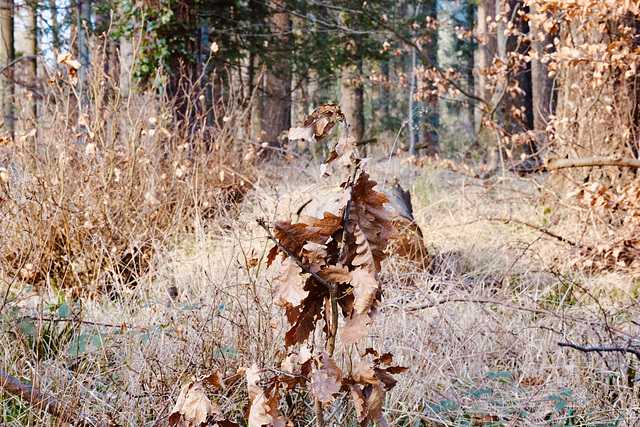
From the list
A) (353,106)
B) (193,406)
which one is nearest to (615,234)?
(193,406)

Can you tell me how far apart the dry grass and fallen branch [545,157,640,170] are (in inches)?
25.0

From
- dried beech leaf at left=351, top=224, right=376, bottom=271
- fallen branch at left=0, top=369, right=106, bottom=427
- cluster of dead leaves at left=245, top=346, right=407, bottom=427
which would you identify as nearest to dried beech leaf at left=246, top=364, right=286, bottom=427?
cluster of dead leaves at left=245, top=346, right=407, bottom=427

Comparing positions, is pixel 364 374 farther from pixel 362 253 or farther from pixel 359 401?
pixel 362 253

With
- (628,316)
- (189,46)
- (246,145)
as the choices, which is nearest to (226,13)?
(189,46)

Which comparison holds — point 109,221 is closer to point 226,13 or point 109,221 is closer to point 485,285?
point 485,285

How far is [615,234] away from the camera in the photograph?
350cm

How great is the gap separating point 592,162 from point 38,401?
380 cm

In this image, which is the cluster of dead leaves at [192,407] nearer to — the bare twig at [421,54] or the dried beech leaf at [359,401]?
the dried beech leaf at [359,401]

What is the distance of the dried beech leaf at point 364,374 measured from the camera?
1214 millimetres

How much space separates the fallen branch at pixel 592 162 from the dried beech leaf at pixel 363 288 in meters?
3.29

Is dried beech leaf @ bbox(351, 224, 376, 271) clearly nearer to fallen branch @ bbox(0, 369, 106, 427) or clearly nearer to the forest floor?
the forest floor

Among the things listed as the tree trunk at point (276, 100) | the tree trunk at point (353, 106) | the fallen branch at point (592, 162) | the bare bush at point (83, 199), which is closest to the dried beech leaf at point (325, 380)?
the bare bush at point (83, 199)

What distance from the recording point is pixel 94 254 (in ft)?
10.7

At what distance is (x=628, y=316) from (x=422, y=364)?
1610 millimetres
